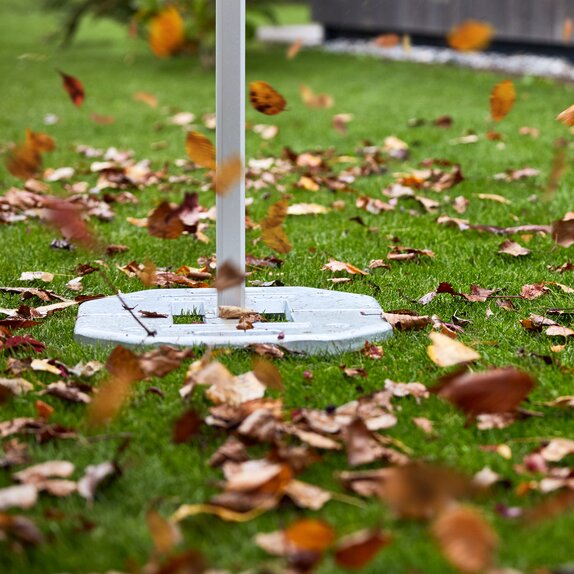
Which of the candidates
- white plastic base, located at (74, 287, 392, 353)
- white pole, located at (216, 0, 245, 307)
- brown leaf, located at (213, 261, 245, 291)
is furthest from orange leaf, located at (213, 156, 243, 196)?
white plastic base, located at (74, 287, 392, 353)

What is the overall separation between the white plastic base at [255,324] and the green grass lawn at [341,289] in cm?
6

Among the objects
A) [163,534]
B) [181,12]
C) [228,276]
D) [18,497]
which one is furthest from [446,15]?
[163,534]

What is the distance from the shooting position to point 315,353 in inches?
109

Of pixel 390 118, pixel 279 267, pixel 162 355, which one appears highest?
pixel 162 355

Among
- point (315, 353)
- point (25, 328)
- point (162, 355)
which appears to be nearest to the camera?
point (162, 355)

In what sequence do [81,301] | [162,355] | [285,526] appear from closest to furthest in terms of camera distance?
1. [285,526]
2. [162,355]
3. [81,301]

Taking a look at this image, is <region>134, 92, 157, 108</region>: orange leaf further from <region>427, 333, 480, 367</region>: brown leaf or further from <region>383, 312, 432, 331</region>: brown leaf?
<region>427, 333, 480, 367</region>: brown leaf

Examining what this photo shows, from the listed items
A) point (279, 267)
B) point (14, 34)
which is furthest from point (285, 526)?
point (14, 34)

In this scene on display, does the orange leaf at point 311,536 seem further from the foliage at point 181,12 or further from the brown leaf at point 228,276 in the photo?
the foliage at point 181,12

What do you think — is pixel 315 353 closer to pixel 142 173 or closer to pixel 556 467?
pixel 556 467

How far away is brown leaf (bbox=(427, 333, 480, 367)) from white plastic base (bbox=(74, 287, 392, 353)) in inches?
8.5

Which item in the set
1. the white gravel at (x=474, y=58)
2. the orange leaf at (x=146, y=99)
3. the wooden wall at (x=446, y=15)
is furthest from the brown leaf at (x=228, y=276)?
the wooden wall at (x=446, y=15)

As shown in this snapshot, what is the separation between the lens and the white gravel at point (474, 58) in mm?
10148

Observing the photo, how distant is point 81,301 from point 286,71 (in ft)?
26.5
